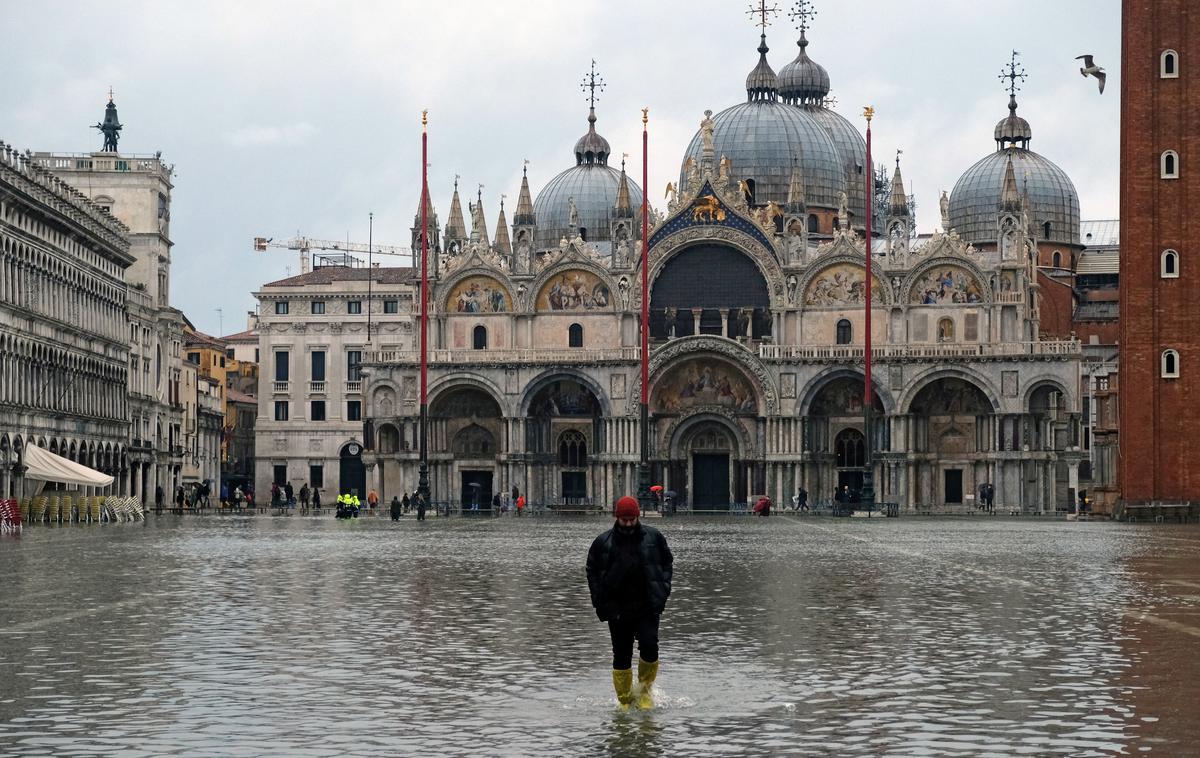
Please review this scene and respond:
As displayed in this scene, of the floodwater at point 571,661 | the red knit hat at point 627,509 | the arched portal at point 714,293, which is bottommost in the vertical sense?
the floodwater at point 571,661

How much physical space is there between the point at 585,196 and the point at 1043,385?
107 feet

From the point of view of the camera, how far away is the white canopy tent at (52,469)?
2269 inches

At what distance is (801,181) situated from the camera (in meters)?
102

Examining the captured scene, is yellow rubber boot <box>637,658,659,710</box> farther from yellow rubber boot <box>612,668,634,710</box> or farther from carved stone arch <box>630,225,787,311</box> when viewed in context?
carved stone arch <box>630,225,787,311</box>

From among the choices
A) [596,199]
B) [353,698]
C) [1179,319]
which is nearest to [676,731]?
[353,698]

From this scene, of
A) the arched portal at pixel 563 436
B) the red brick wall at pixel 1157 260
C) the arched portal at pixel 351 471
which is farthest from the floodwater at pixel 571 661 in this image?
the arched portal at pixel 351 471

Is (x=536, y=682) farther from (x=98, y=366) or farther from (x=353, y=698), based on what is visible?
(x=98, y=366)

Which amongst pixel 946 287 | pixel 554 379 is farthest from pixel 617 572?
pixel 554 379

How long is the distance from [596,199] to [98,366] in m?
39.1

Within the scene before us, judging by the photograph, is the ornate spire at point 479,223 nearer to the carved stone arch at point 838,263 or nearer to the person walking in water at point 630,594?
the carved stone arch at point 838,263

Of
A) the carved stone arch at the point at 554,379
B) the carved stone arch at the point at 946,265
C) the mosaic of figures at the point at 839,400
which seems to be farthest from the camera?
the carved stone arch at the point at 554,379

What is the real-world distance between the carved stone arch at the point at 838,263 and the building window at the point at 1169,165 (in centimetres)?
2715

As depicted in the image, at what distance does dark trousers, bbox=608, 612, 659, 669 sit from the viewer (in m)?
14.5

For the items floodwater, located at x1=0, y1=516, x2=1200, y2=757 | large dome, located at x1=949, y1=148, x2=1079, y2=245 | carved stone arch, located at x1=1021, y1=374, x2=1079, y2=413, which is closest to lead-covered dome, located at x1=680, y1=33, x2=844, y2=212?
large dome, located at x1=949, y1=148, x2=1079, y2=245
